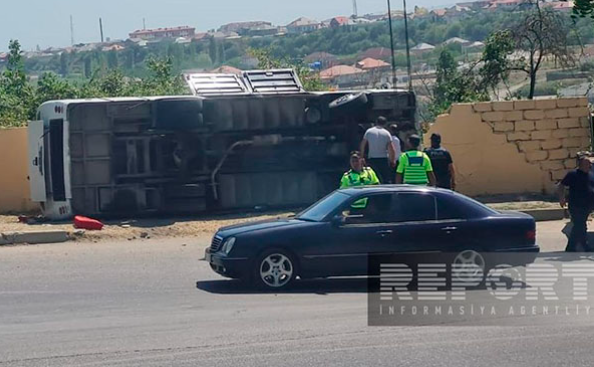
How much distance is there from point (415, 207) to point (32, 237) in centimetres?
718

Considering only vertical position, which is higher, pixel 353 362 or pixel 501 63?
pixel 501 63

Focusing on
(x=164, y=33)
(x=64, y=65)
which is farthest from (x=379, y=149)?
(x=164, y=33)

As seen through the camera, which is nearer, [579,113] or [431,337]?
[431,337]

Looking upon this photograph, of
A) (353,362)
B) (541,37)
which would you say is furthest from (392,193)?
(541,37)

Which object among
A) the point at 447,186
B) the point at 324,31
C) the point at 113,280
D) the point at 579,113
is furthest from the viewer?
the point at 324,31

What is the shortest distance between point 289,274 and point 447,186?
4983 mm

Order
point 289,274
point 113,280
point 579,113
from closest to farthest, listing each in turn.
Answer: point 289,274 < point 113,280 < point 579,113

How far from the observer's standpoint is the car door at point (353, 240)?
1343 cm

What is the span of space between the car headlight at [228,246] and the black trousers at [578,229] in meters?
5.64

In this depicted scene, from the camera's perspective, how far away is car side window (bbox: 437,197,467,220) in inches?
545

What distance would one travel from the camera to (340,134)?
827 inches

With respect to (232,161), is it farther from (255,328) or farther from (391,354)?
(391,354)

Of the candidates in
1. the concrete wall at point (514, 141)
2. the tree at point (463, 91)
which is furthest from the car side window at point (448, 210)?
the tree at point (463, 91)

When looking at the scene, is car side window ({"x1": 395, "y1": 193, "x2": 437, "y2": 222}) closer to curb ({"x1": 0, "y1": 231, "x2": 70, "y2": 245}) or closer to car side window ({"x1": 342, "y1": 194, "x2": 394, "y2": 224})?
car side window ({"x1": 342, "y1": 194, "x2": 394, "y2": 224})
